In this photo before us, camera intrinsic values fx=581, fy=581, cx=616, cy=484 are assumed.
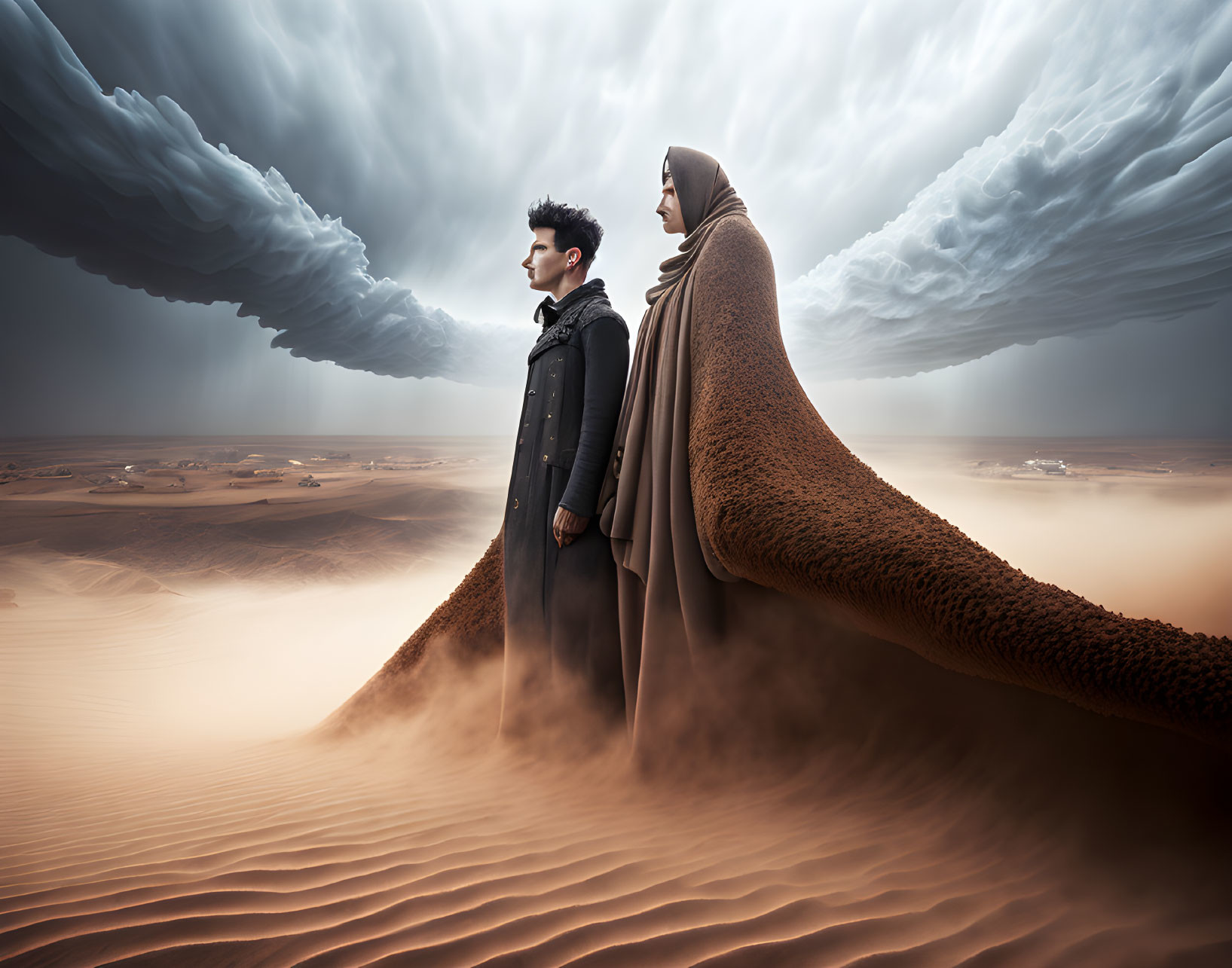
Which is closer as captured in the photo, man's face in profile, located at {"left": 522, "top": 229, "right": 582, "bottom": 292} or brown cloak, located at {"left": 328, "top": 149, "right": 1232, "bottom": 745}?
brown cloak, located at {"left": 328, "top": 149, "right": 1232, "bottom": 745}

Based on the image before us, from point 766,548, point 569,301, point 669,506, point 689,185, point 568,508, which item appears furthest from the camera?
point 569,301

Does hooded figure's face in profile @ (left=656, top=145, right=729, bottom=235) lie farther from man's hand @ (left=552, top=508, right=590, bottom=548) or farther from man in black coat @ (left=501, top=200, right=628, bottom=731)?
man's hand @ (left=552, top=508, right=590, bottom=548)

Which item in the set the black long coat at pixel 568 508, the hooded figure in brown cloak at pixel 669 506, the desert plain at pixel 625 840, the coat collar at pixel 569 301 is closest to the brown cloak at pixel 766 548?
the hooded figure in brown cloak at pixel 669 506

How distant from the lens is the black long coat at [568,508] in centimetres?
226

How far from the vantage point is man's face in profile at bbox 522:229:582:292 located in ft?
8.40

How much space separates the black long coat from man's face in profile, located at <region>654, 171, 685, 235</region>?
1.32ft

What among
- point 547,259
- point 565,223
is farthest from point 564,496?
point 565,223

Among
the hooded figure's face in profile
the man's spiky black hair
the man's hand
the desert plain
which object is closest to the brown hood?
the hooded figure's face in profile

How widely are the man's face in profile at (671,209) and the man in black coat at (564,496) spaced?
1.16 ft

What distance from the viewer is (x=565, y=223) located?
8.39 feet

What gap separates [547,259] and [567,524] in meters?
1.20

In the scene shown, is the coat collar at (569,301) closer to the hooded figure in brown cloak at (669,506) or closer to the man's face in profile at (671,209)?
the hooded figure in brown cloak at (669,506)

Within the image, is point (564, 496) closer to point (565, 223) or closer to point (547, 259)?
point (547, 259)

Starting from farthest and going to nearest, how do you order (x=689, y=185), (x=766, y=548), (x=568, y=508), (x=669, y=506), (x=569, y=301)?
(x=569, y=301), (x=689, y=185), (x=568, y=508), (x=669, y=506), (x=766, y=548)
